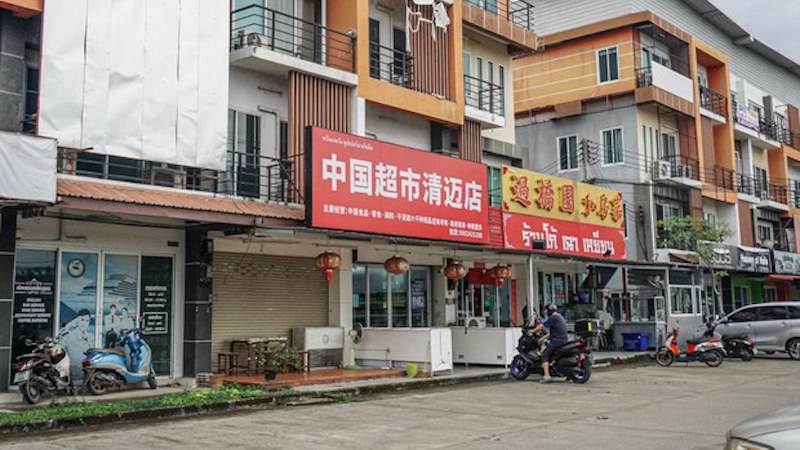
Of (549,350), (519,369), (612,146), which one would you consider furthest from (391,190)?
(612,146)

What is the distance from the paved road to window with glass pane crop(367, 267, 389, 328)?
406 cm

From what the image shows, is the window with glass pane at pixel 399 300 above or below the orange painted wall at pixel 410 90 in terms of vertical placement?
below

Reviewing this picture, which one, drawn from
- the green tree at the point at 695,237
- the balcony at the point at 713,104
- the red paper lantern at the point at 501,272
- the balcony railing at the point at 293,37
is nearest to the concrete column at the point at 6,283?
the balcony railing at the point at 293,37

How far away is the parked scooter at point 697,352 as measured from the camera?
20531 millimetres

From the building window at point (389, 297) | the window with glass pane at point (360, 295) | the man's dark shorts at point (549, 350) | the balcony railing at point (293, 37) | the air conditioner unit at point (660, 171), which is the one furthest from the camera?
the air conditioner unit at point (660, 171)

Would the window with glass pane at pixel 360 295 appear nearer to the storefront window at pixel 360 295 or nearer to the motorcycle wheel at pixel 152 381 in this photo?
the storefront window at pixel 360 295

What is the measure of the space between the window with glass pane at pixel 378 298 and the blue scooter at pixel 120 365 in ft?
21.3

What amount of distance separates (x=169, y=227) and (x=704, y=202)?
27.1 metres

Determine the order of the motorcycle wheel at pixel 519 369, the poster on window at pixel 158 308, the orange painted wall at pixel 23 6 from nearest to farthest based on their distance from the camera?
1. the orange painted wall at pixel 23 6
2. the poster on window at pixel 158 308
3. the motorcycle wheel at pixel 519 369

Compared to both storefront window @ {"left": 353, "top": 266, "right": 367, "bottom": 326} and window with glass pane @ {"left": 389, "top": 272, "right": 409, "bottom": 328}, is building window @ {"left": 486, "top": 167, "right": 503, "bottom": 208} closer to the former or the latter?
window with glass pane @ {"left": 389, "top": 272, "right": 409, "bottom": 328}

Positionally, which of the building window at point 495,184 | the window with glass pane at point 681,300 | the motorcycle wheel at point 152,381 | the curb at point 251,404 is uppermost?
the building window at point 495,184

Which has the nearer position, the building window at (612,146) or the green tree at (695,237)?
the green tree at (695,237)

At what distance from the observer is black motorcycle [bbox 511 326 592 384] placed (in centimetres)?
1627

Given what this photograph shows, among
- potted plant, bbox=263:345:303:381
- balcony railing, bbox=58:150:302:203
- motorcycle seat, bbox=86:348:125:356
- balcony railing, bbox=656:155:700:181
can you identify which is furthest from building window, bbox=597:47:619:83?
motorcycle seat, bbox=86:348:125:356
